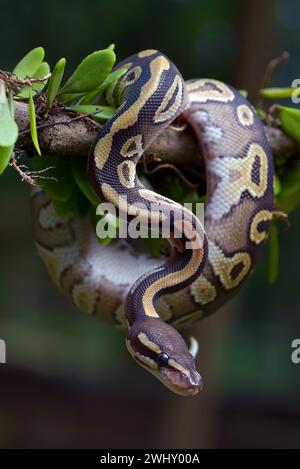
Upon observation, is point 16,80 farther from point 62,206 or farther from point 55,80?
point 62,206

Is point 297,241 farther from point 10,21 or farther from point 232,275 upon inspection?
point 232,275

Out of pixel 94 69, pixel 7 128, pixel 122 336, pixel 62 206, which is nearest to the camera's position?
pixel 7 128

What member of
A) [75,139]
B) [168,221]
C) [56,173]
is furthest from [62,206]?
[168,221]

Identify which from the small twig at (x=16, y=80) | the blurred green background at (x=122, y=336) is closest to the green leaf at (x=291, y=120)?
the small twig at (x=16, y=80)

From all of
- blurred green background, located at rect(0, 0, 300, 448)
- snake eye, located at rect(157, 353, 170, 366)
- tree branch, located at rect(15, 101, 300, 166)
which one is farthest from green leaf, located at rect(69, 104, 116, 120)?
blurred green background, located at rect(0, 0, 300, 448)

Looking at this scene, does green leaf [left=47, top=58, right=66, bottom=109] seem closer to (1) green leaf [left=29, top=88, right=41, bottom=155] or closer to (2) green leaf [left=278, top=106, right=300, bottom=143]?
(1) green leaf [left=29, top=88, right=41, bottom=155]

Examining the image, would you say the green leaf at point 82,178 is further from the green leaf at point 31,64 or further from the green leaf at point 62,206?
the green leaf at point 31,64
